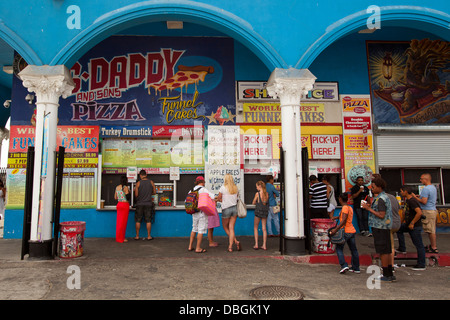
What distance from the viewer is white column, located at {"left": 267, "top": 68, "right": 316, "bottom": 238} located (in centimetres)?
705

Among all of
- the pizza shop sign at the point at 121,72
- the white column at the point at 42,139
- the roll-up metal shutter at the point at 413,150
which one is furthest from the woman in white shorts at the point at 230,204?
the roll-up metal shutter at the point at 413,150

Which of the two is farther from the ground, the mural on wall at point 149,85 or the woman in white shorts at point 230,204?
the mural on wall at point 149,85

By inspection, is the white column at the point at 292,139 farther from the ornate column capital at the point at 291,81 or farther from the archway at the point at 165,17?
the archway at the point at 165,17

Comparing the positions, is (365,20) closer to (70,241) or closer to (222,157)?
(222,157)

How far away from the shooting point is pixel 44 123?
22.7ft

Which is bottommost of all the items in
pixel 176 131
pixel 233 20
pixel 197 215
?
pixel 197 215

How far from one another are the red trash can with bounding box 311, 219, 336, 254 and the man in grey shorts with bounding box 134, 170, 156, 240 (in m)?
4.37

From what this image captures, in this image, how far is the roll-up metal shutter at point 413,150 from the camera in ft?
32.9

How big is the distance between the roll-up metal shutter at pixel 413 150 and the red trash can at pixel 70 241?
28.3ft

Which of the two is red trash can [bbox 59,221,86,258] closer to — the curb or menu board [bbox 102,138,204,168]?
menu board [bbox 102,138,204,168]

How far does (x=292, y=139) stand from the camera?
23.5 ft

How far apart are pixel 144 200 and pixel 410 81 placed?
9.06 meters

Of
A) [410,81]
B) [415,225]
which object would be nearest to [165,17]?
[415,225]

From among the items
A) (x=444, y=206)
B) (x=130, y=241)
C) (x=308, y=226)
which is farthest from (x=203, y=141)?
(x=444, y=206)
